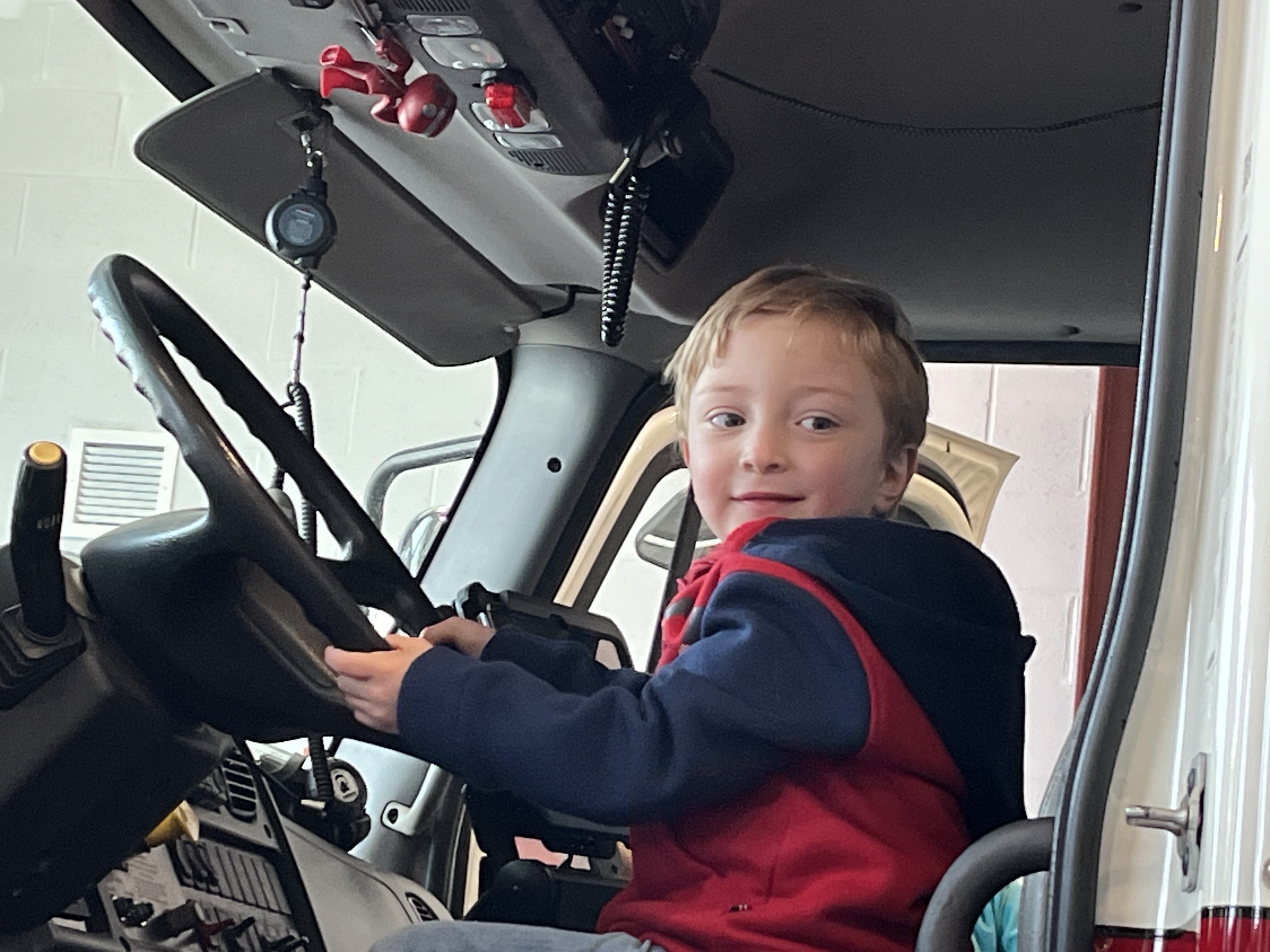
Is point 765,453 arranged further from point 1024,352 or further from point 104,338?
point 104,338

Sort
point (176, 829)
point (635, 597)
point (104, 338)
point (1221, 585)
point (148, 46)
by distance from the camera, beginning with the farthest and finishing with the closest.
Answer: point (104, 338) → point (635, 597) → point (148, 46) → point (176, 829) → point (1221, 585)

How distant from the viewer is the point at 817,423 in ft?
4.53

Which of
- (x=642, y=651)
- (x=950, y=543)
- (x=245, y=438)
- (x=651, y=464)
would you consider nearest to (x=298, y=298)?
(x=245, y=438)

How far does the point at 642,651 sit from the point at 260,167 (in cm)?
307

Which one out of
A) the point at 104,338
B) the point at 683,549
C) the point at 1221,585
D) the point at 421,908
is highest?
the point at 104,338

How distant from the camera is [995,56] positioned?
168 centimetres

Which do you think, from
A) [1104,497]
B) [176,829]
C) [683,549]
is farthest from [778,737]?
[1104,497]

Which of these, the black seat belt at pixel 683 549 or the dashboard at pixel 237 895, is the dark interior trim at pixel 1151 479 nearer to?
the dashboard at pixel 237 895

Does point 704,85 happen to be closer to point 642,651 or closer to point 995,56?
point 995,56

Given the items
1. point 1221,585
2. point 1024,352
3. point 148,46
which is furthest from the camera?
point 1024,352

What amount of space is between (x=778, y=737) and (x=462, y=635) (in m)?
0.35

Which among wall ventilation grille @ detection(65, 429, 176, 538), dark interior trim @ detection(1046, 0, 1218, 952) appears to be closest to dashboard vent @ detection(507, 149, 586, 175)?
dark interior trim @ detection(1046, 0, 1218, 952)

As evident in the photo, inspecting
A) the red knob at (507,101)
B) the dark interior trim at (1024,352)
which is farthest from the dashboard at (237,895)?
the dark interior trim at (1024,352)

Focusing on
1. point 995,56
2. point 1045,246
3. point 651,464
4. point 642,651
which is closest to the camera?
point 995,56
